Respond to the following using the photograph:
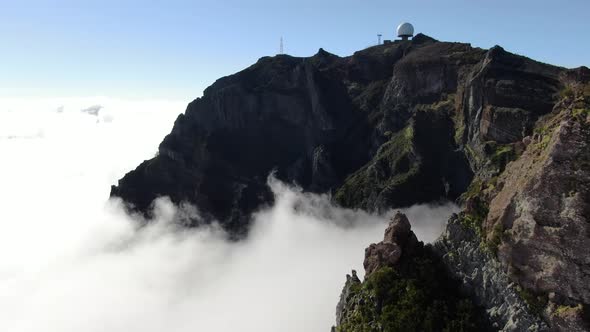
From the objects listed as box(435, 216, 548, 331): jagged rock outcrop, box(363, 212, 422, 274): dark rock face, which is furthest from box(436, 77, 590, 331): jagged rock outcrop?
box(363, 212, 422, 274): dark rock face

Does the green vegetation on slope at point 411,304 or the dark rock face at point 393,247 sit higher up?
the dark rock face at point 393,247

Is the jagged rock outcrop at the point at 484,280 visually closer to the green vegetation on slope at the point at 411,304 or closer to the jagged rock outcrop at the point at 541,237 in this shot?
the jagged rock outcrop at the point at 541,237

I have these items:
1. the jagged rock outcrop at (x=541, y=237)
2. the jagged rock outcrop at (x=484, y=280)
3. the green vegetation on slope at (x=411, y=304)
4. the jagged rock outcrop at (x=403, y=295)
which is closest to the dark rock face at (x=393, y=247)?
the jagged rock outcrop at (x=403, y=295)

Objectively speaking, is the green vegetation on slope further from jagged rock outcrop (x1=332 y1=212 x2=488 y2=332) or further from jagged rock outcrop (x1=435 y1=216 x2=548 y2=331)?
jagged rock outcrop (x1=435 y1=216 x2=548 y2=331)

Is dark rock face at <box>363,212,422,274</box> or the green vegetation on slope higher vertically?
dark rock face at <box>363,212,422,274</box>

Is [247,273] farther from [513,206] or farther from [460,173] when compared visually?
[513,206]

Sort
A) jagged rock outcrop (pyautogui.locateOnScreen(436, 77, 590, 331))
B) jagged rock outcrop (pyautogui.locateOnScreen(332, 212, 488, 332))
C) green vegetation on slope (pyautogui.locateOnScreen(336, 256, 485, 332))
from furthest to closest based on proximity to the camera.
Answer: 1. jagged rock outcrop (pyautogui.locateOnScreen(332, 212, 488, 332))
2. green vegetation on slope (pyautogui.locateOnScreen(336, 256, 485, 332))
3. jagged rock outcrop (pyautogui.locateOnScreen(436, 77, 590, 331))

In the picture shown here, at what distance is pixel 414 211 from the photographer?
15200cm

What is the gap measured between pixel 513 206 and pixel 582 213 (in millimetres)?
Result: 6582

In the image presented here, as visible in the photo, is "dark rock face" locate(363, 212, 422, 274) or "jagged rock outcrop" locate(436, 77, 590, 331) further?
"dark rock face" locate(363, 212, 422, 274)

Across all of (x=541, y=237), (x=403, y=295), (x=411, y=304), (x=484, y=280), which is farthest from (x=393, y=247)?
(x=541, y=237)

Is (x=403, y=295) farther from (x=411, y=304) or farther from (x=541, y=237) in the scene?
(x=541, y=237)

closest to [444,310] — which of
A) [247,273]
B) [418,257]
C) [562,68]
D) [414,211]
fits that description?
[418,257]

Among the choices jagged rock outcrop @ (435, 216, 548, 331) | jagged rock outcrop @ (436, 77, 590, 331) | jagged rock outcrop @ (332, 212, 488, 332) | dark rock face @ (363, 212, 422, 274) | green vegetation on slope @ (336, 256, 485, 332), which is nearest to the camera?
jagged rock outcrop @ (436, 77, 590, 331)
